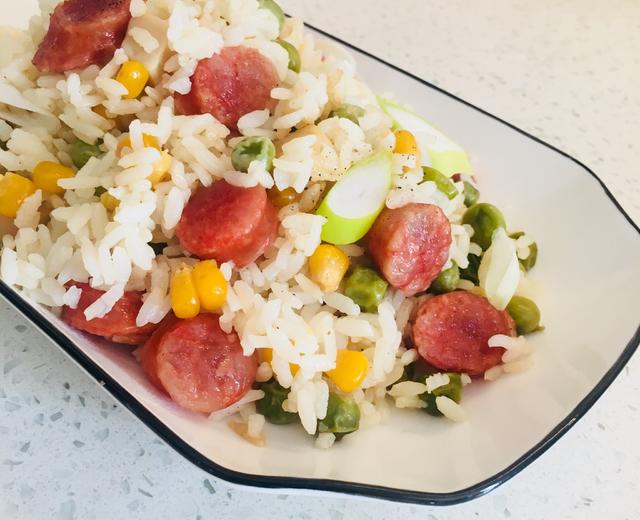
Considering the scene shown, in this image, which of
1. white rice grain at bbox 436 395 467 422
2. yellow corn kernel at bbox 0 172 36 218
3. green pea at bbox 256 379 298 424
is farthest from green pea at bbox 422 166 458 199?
yellow corn kernel at bbox 0 172 36 218

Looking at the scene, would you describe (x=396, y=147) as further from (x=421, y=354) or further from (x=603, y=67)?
(x=603, y=67)

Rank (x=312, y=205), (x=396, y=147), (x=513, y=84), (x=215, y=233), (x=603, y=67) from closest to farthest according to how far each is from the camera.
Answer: (x=215, y=233), (x=312, y=205), (x=396, y=147), (x=513, y=84), (x=603, y=67)

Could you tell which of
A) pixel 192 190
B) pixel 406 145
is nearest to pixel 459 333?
pixel 406 145

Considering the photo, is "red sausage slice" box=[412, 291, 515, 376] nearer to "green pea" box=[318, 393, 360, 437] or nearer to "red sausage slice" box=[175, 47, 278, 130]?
"green pea" box=[318, 393, 360, 437]

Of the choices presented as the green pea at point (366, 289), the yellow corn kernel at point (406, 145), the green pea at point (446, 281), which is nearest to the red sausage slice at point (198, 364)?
the green pea at point (366, 289)

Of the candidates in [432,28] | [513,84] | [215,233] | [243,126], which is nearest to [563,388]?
[215,233]

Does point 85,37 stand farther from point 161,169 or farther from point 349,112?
point 349,112
